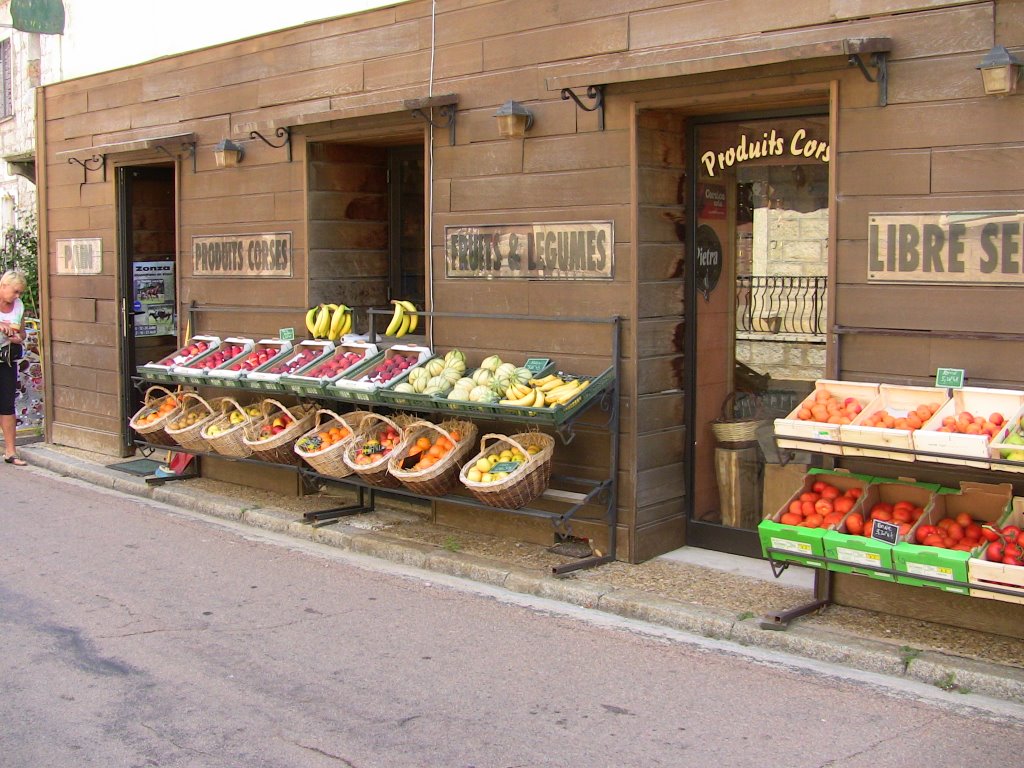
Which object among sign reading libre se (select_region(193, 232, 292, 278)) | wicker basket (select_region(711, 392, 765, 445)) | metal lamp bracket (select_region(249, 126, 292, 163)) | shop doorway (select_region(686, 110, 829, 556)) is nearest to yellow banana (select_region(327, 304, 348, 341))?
sign reading libre se (select_region(193, 232, 292, 278))

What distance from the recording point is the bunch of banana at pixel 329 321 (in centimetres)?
1022

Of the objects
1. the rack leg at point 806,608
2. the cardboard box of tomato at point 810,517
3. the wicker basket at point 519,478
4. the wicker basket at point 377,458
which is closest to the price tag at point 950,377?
the cardboard box of tomato at point 810,517

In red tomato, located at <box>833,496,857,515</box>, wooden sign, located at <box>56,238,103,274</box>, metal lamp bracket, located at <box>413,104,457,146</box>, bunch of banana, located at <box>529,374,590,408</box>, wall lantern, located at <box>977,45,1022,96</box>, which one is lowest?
red tomato, located at <box>833,496,857,515</box>

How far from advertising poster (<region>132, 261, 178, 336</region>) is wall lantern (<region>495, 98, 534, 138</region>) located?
6.05 meters

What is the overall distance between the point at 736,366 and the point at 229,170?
5.53m

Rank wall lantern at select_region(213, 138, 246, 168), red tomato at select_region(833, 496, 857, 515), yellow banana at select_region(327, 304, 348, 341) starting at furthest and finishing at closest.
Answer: wall lantern at select_region(213, 138, 246, 168) < yellow banana at select_region(327, 304, 348, 341) < red tomato at select_region(833, 496, 857, 515)

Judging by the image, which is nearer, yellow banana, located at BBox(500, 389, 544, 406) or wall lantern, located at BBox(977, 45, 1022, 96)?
wall lantern, located at BBox(977, 45, 1022, 96)

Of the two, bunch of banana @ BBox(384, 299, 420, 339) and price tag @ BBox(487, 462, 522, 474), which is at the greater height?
bunch of banana @ BBox(384, 299, 420, 339)

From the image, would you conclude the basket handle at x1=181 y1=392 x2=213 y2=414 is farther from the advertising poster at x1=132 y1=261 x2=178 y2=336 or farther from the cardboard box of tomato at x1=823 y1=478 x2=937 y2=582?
the cardboard box of tomato at x1=823 y1=478 x2=937 y2=582

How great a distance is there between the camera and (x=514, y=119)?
838 cm

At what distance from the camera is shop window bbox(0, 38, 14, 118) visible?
18.0 metres

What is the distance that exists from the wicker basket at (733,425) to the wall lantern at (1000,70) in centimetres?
295

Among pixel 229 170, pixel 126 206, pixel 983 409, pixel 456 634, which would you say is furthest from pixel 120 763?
pixel 126 206

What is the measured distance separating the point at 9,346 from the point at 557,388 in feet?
24.0
